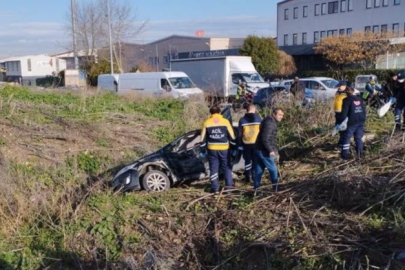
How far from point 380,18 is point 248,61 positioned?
26275 millimetres

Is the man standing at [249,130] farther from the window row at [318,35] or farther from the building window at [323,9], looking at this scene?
the building window at [323,9]

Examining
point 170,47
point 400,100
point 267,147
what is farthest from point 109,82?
point 170,47

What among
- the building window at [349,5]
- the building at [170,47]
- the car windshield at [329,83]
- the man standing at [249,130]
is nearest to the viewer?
the man standing at [249,130]

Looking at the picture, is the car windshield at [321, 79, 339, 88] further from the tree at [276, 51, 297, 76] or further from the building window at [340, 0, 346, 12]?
the building window at [340, 0, 346, 12]

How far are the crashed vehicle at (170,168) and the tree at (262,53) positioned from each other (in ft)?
111

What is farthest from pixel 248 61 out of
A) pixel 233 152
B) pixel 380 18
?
pixel 380 18

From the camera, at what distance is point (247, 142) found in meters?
8.76

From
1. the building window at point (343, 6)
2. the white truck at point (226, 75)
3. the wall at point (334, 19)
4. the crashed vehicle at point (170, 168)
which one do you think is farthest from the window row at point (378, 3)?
the crashed vehicle at point (170, 168)

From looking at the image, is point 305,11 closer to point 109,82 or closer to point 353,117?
point 109,82

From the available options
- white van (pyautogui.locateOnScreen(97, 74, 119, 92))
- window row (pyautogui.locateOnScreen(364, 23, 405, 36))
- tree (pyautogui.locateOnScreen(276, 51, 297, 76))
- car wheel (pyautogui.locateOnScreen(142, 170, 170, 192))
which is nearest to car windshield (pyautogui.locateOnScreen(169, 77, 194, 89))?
white van (pyautogui.locateOnScreen(97, 74, 119, 92))

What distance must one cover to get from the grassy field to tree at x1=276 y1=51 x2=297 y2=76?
33085mm

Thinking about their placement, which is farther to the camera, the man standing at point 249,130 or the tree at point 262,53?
the tree at point 262,53

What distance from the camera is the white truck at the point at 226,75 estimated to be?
26094mm

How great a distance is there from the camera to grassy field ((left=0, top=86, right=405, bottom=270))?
6176mm
